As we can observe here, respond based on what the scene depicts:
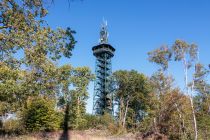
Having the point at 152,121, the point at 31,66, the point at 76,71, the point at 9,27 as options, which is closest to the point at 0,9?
the point at 9,27

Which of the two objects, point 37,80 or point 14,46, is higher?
point 14,46

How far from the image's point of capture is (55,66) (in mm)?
10695

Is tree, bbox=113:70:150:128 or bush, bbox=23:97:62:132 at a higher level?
tree, bbox=113:70:150:128

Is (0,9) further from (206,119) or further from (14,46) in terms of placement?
(206,119)

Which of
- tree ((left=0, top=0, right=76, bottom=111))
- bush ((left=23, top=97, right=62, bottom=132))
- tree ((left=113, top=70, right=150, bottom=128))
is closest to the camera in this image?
tree ((left=0, top=0, right=76, bottom=111))

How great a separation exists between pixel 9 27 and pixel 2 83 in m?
2.40

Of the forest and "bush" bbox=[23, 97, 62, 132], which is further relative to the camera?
"bush" bbox=[23, 97, 62, 132]

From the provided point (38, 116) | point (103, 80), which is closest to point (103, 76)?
point (103, 80)

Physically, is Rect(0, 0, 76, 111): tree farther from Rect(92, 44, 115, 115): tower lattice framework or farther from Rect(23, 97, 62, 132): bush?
Rect(92, 44, 115, 115): tower lattice framework

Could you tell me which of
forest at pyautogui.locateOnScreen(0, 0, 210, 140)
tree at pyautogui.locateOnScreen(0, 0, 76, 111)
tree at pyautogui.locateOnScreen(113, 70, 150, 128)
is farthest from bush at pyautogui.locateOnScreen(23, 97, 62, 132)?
tree at pyautogui.locateOnScreen(113, 70, 150, 128)

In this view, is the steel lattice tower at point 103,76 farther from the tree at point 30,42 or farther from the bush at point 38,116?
the tree at point 30,42

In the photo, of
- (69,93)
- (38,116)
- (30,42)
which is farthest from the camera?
(69,93)

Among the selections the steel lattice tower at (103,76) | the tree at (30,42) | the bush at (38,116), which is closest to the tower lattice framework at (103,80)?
the steel lattice tower at (103,76)

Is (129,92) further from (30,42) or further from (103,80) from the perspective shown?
(30,42)
